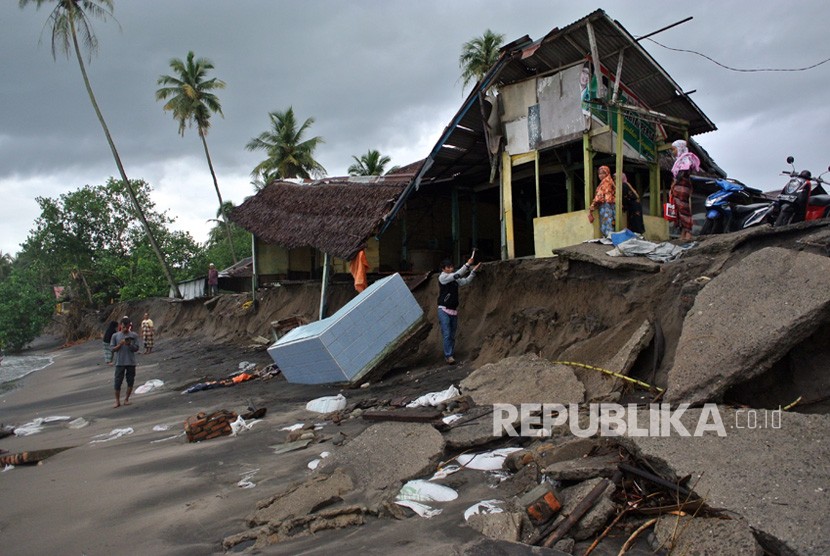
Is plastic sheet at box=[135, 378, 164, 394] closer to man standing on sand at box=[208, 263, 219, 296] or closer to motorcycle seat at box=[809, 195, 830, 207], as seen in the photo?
man standing on sand at box=[208, 263, 219, 296]

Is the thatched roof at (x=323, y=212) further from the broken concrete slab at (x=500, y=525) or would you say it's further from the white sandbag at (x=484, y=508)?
the broken concrete slab at (x=500, y=525)

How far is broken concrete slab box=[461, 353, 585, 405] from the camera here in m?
5.90

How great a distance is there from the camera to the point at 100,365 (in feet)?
67.6

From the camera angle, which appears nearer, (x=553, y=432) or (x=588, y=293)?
(x=553, y=432)

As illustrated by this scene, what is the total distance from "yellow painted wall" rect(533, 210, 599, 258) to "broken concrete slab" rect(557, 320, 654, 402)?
8.21 feet

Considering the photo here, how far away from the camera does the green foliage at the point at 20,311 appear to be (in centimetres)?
3406

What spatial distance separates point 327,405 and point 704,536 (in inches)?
222

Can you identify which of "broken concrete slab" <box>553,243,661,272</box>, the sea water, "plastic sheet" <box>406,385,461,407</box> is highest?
"broken concrete slab" <box>553,243,661,272</box>

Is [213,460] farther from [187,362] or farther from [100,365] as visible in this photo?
[100,365]

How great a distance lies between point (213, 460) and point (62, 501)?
143 cm

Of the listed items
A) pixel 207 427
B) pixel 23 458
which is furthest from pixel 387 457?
pixel 23 458

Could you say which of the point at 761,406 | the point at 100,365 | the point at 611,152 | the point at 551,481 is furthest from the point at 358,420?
the point at 100,365

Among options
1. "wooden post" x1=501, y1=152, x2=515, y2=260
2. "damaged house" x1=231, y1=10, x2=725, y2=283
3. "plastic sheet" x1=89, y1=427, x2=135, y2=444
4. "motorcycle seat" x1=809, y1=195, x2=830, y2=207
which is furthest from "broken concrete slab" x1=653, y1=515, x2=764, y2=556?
"plastic sheet" x1=89, y1=427, x2=135, y2=444

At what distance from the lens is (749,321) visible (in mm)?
4727
